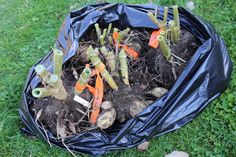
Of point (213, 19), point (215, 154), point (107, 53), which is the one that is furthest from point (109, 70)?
point (213, 19)

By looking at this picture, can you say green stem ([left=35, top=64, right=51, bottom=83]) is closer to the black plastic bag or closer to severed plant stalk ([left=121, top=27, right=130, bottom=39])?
the black plastic bag

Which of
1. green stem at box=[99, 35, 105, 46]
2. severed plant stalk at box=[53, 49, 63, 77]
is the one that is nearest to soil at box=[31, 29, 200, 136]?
green stem at box=[99, 35, 105, 46]

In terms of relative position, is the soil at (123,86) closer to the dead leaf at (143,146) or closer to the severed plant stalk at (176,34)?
the severed plant stalk at (176,34)

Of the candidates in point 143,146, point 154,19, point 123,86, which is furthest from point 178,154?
point 154,19

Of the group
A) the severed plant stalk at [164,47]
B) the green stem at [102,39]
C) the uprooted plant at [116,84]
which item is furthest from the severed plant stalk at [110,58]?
the severed plant stalk at [164,47]

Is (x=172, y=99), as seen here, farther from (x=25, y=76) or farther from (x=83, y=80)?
(x=25, y=76)

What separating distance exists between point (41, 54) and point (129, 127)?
1.04 m

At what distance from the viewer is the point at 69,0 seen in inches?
111

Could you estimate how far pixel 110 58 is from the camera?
1862mm

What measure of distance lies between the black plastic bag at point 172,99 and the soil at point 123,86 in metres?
0.06

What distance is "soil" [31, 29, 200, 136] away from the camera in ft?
6.26

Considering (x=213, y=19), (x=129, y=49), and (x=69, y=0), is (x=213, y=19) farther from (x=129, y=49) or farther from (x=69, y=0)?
(x=69, y=0)

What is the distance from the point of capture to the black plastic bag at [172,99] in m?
1.82

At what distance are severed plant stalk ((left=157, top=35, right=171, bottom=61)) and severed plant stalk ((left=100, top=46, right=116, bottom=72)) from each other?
257 mm
